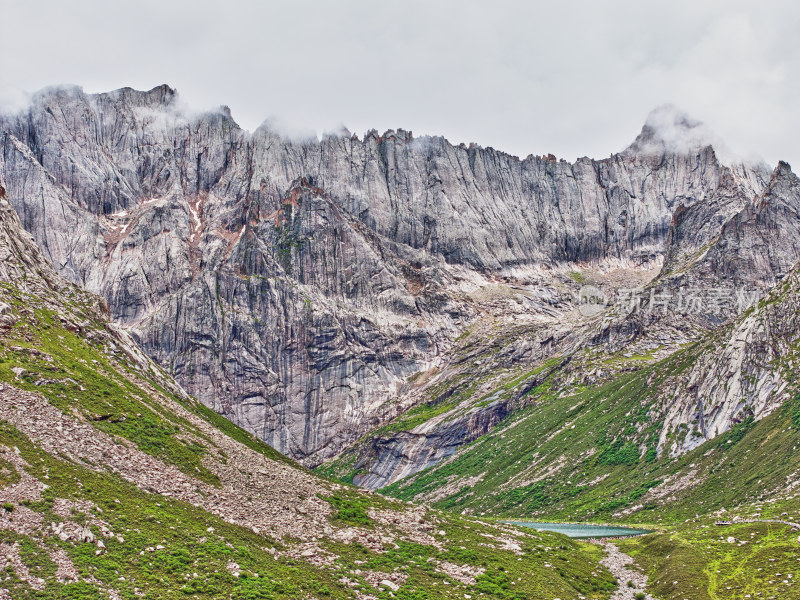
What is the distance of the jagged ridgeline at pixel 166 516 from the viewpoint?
4406 centimetres

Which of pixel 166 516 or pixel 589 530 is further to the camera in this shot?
pixel 589 530

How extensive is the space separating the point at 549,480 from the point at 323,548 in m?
143

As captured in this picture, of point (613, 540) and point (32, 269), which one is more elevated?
point (32, 269)

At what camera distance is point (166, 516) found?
171 ft

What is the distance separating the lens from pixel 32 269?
8856cm

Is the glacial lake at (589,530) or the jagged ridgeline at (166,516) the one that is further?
the glacial lake at (589,530)

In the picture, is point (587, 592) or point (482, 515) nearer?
point (587, 592)

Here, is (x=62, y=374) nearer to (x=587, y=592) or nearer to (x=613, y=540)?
(x=587, y=592)

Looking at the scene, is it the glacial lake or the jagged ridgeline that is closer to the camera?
the jagged ridgeline

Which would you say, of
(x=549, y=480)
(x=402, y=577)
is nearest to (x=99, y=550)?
(x=402, y=577)

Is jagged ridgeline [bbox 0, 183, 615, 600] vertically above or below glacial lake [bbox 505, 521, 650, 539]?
above

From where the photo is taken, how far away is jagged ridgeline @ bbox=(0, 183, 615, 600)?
4406 cm

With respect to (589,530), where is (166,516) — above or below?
above

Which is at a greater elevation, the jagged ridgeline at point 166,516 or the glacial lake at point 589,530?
the jagged ridgeline at point 166,516
